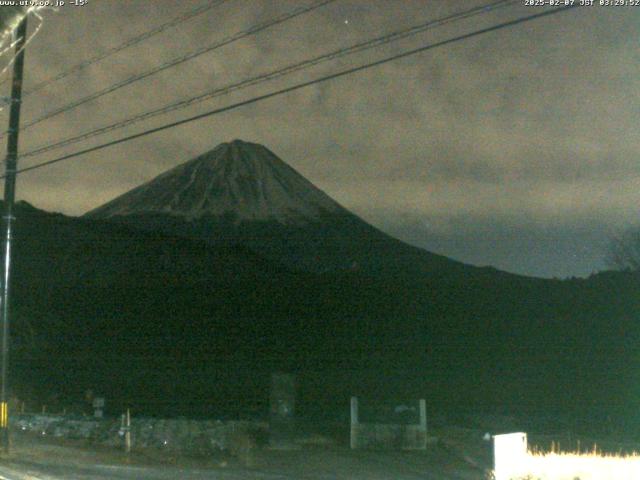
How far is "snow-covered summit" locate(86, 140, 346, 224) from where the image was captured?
169250 millimetres

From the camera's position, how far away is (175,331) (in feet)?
234

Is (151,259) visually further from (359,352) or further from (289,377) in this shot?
(289,377)

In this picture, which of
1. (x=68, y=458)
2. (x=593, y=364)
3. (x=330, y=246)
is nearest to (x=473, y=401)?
(x=593, y=364)

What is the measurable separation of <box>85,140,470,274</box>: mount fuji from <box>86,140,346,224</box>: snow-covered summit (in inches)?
7.6

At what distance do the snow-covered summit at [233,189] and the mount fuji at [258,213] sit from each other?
7.6 inches

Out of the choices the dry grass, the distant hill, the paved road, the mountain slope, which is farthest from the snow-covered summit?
the dry grass

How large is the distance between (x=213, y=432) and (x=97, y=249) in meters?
72.6

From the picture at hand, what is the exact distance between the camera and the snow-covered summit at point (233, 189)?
169 m

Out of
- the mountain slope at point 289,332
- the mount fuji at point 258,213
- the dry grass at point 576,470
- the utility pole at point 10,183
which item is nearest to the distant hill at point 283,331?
the mountain slope at point 289,332

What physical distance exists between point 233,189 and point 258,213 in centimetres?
1122

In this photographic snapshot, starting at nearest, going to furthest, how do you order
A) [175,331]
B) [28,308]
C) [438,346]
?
1. [28,308]
2. [438,346]
3. [175,331]

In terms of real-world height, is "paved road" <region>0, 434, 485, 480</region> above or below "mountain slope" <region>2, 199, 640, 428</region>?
below

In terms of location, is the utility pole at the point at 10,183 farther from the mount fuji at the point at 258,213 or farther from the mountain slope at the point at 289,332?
the mount fuji at the point at 258,213

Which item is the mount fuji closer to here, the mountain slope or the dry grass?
the mountain slope
